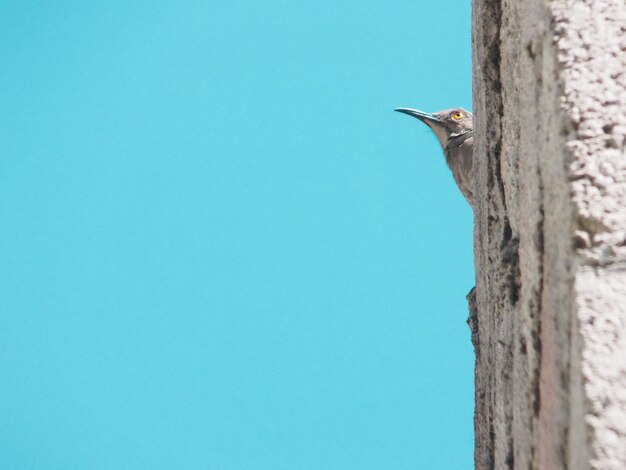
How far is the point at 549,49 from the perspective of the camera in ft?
4.73

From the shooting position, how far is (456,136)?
6941 mm

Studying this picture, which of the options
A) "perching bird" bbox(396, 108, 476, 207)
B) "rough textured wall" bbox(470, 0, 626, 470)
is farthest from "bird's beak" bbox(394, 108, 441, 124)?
"rough textured wall" bbox(470, 0, 626, 470)

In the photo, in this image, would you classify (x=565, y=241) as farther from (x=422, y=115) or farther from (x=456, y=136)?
(x=422, y=115)

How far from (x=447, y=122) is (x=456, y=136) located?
0.24 meters

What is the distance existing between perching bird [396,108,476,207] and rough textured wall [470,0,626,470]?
446 centimetres

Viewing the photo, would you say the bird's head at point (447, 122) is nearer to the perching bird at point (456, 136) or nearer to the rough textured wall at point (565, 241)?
the perching bird at point (456, 136)

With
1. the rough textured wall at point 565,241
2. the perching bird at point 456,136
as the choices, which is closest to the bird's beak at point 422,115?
the perching bird at point 456,136

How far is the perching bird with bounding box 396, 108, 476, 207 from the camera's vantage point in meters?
6.40

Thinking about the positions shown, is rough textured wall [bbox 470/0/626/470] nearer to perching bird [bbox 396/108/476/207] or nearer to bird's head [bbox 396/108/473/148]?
perching bird [bbox 396/108/476/207]

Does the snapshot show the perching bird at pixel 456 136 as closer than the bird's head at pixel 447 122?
Yes

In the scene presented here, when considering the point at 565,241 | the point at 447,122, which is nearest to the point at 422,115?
the point at 447,122

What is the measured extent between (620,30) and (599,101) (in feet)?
0.42

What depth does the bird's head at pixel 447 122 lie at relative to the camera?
7046mm

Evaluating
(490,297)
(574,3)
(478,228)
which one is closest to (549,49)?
(574,3)
